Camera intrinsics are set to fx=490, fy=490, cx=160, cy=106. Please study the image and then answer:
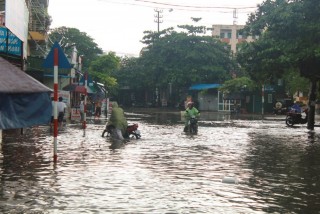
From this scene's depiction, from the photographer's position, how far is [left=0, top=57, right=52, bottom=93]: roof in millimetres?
7516

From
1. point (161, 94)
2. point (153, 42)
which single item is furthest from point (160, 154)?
point (161, 94)

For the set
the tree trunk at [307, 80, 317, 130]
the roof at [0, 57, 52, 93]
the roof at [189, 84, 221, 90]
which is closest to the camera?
the roof at [0, 57, 52, 93]

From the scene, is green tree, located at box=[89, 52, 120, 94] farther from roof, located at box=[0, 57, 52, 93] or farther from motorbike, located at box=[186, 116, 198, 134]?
roof, located at box=[0, 57, 52, 93]

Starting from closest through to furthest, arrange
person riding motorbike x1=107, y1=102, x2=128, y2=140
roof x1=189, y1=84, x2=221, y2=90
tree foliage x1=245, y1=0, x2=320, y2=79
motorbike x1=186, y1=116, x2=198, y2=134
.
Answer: person riding motorbike x1=107, y1=102, x2=128, y2=140 < motorbike x1=186, y1=116, x2=198, y2=134 < tree foliage x1=245, y1=0, x2=320, y2=79 < roof x1=189, y1=84, x2=221, y2=90

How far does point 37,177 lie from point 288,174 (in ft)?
17.5

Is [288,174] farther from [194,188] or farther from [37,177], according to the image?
[37,177]

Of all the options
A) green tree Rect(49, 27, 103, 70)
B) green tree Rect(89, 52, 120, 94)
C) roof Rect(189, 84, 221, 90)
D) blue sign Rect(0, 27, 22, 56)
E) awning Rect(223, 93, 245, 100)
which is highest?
green tree Rect(49, 27, 103, 70)

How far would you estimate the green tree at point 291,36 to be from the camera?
23.6m

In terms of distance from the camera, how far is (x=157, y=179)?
9.73 metres

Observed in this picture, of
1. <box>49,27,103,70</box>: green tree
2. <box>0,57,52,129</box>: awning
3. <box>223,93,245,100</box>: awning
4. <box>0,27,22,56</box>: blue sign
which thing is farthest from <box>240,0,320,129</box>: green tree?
<box>49,27,103,70</box>: green tree

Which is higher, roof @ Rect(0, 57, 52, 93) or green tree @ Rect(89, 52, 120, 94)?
green tree @ Rect(89, 52, 120, 94)

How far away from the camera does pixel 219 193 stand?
8.41m

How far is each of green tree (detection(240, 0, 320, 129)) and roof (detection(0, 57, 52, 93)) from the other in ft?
54.9

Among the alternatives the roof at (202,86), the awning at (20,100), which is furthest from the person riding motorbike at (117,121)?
the roof at (202,86)
